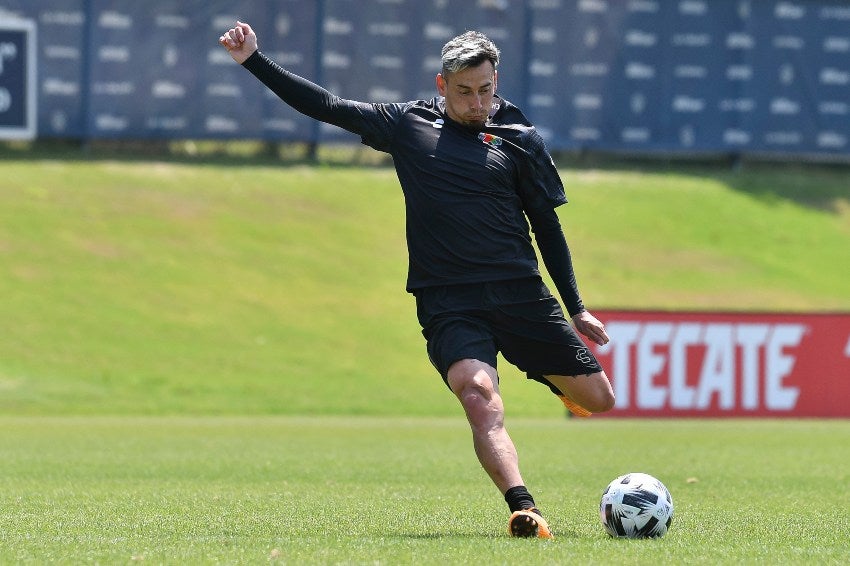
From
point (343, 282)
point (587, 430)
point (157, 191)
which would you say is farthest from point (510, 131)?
point (157, 191)

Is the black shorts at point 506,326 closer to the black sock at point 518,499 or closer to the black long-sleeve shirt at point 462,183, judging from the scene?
the black long-sleeve shirt at point 462,183

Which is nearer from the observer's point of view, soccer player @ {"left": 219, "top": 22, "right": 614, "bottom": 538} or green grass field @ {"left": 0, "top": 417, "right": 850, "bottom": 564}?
green grass field @ {"left": 0, "top": 417, "right": 850, "bottom": 564}

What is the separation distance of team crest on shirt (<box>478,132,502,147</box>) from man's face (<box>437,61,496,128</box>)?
53mm

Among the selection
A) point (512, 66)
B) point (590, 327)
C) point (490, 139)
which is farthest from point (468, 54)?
point (512, 66)

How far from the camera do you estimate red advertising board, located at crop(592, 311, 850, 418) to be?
21703mm

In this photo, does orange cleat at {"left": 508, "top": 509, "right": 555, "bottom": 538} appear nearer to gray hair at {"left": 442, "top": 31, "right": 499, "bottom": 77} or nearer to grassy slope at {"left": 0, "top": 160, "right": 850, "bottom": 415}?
gray hair at {"left": 442, "top": 31, "right": 499, "bottom": 77}

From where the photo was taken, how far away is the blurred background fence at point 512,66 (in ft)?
102

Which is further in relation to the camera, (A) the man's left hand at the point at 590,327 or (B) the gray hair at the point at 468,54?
(A) the man's left hand at the point at 590,327

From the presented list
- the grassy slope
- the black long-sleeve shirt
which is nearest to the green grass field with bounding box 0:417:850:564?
the black long-sleeve shirt

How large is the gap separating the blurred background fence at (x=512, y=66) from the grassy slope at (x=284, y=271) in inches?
42.7

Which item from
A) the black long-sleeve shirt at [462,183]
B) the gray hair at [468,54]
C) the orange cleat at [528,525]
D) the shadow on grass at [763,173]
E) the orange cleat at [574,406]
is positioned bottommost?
the shadow on grass at [763,173]

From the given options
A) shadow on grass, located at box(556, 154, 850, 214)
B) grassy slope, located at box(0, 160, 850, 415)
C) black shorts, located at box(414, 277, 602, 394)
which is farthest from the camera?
shadow on grass, located at box(556, 154, 850, 214)

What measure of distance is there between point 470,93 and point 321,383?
16840mm

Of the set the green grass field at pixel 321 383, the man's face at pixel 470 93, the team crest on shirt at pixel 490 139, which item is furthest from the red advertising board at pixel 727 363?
the man's face at pixel 470 93
